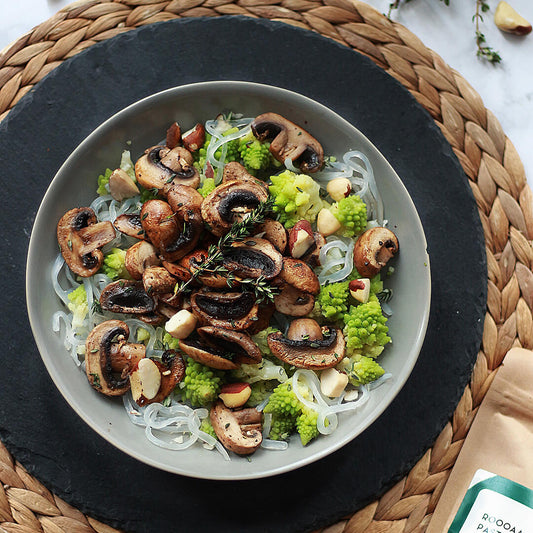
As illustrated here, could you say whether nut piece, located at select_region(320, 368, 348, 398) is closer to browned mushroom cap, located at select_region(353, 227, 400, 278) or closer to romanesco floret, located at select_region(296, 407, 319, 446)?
romanesco floret, located at select_region(296, 407, 319, 446)

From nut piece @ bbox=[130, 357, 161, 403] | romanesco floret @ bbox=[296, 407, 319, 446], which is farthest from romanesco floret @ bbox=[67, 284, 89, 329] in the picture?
romanesco floret @ bbox=[296, 407, 319, 446]

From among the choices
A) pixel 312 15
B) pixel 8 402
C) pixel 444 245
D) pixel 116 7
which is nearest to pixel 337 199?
pixel 444 245

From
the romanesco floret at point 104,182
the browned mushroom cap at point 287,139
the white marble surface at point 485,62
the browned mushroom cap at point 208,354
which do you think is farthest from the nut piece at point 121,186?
the white marble surface at point 485,62

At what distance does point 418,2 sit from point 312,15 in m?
0.82

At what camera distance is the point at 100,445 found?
3418mm

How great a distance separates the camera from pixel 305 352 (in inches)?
120

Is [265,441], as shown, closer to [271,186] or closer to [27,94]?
[271,186]

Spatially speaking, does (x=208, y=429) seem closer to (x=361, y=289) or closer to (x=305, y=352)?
(x=305, y=352)

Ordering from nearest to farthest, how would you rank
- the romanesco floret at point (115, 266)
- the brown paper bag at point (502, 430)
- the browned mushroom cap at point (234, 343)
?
the browned mushroom cap at point (234, 343), the romanesco floret at point (115, 266), the brown paper bag at point (502, 430)

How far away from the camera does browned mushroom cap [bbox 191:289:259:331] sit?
3029 millimetres

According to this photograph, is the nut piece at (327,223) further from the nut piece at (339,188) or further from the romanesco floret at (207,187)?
the romanesco floret at (207,187)

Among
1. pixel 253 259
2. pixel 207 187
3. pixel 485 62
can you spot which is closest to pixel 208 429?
pixel 253 259

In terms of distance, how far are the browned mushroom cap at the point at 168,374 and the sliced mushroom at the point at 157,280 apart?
1.14ft

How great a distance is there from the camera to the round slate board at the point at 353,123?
340 centimetres
